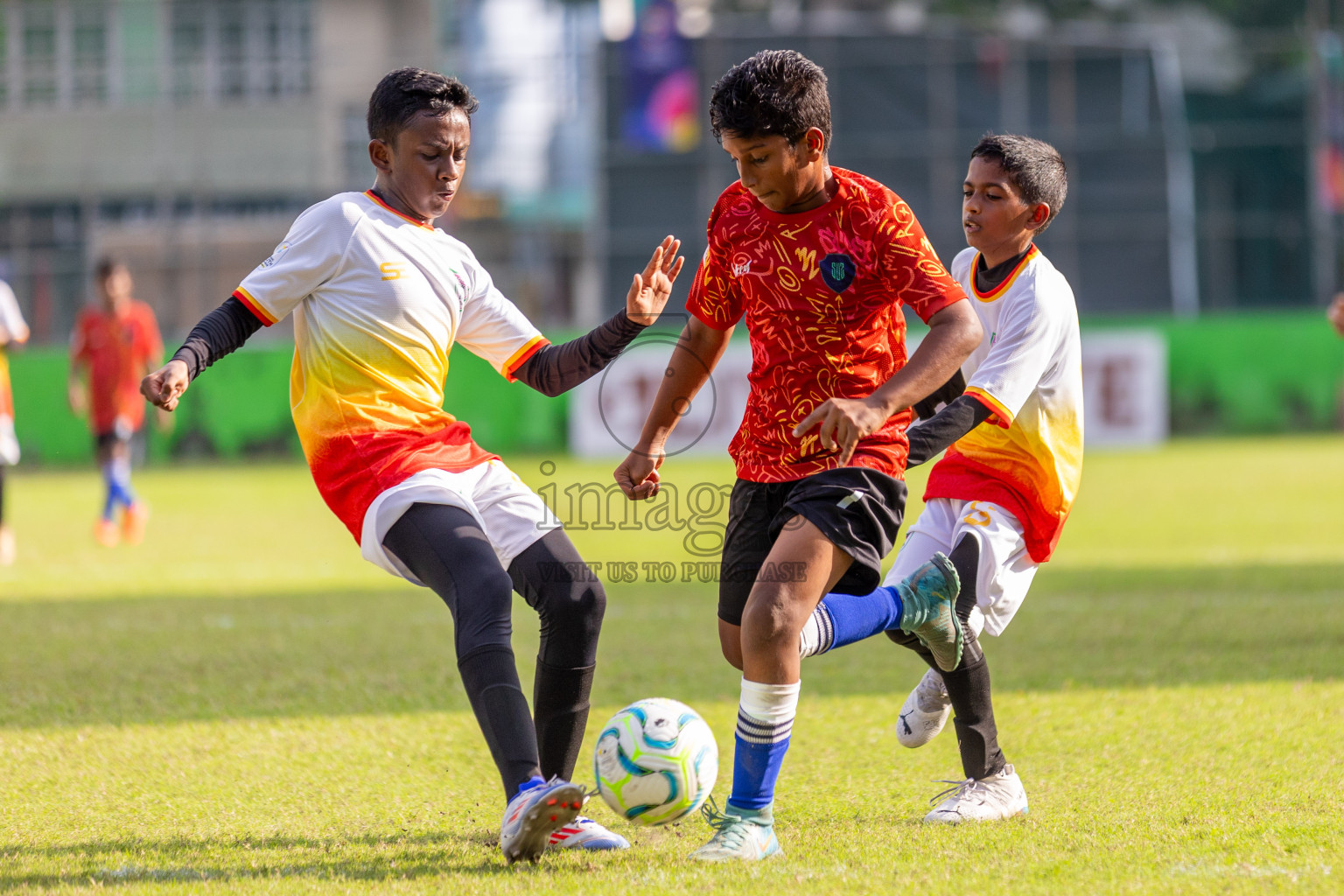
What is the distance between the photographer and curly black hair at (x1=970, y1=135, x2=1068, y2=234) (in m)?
4.12

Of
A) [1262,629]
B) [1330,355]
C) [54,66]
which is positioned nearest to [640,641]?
[1262,629]

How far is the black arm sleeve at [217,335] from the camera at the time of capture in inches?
139

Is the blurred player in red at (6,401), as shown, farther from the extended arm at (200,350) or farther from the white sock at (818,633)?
the white sock at (818,633)

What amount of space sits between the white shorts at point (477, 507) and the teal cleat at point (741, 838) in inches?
34.2

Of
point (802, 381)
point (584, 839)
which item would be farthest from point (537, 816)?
point (802, 381)

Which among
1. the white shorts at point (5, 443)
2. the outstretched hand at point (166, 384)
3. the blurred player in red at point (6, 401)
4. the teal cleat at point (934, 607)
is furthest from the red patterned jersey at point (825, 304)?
the white shorts at point (5, 443)

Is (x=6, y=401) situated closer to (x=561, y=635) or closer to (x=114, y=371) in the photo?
(x=114, y=371)

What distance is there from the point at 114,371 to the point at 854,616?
983 centimetres

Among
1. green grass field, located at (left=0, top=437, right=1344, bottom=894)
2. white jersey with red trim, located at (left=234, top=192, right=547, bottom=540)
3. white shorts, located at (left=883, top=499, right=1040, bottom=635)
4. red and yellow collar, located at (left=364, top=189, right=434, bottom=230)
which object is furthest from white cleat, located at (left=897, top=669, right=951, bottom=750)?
red and yellow collar, located at (left=364, top=189, right=434, bottom=230)

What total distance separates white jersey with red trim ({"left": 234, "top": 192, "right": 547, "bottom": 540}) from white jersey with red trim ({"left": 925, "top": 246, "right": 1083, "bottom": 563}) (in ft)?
4.74

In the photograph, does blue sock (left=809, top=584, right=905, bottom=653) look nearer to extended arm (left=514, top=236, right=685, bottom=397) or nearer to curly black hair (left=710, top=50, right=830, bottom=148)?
extended arm (left=514, top=236, right=685, bottom=397)

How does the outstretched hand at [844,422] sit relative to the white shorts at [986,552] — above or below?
above

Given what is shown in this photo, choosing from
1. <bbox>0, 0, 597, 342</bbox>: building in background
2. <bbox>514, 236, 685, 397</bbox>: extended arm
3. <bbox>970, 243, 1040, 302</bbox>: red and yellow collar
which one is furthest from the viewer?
<bbox>0, 0, 597, 342</bbox>: building in background

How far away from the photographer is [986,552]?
13.1 ft
